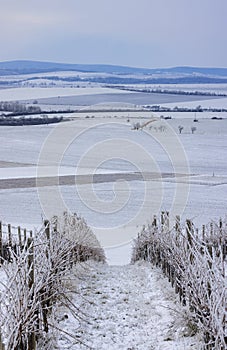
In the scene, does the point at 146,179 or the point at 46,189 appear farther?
the point at 146,179

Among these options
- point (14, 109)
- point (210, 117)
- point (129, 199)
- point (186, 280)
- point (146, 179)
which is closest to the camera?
point (186, 280)

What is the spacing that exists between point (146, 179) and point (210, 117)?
131 ft

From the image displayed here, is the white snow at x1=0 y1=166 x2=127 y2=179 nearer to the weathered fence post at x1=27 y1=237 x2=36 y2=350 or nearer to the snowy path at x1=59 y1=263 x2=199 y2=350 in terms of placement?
the snowy path at x1=59 y1=263 x2=199 y2=350

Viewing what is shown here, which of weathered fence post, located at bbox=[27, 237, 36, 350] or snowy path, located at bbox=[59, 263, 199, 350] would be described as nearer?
weathered fence post, located at bbox=[27, 237, 36, 350]

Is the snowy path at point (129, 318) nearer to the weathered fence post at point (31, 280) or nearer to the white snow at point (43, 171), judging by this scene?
the weathered fence post at point (31, 280)

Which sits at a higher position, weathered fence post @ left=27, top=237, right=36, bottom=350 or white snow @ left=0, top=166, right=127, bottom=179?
weathered fence post @ left=27, top=237, right=36, bottom=350

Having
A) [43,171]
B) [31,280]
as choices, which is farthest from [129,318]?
[43,171]

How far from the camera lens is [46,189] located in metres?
29.1

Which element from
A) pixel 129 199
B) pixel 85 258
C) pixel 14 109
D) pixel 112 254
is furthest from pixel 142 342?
pixel 14 109

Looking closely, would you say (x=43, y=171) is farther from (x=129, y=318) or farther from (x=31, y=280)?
(x=31, y=280)

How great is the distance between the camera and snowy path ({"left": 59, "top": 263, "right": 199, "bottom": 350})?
19.0ft

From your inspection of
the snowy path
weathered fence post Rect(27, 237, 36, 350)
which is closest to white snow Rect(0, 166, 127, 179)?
the snowy path

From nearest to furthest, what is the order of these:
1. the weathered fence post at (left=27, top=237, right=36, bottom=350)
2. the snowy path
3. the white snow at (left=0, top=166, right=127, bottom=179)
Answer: the weathered fence post at (left=27, top=237, right=36, bottom=350)
the snowy path
the white snow at (left=0, top=166, right=127, bottom=179)

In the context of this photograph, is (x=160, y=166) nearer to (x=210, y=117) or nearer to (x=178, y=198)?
(x=178, y=198)
